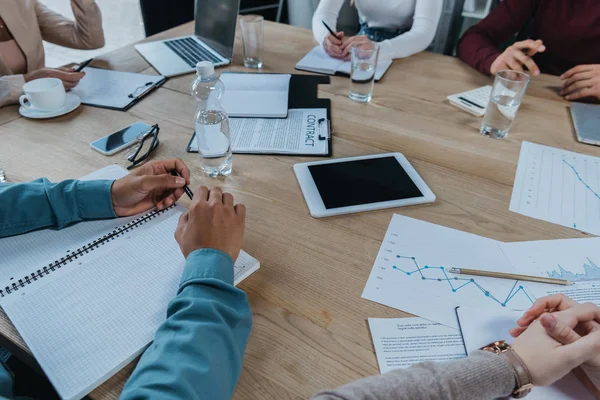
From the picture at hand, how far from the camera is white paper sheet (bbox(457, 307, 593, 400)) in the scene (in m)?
0.51

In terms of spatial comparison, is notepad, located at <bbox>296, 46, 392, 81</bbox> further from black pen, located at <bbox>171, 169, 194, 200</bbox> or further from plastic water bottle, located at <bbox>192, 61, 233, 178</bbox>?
black pen, located at <bbox>171, 169, 194, 200</bbox>

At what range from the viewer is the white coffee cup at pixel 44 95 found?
3.43 ft

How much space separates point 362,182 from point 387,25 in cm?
130

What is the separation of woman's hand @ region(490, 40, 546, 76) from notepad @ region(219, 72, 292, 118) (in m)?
0.67

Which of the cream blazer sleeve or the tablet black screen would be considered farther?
the cream blazer sleeve

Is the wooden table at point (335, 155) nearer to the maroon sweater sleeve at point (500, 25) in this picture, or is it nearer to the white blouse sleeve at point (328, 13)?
the maroon sweater sleeve at point (500, 25)

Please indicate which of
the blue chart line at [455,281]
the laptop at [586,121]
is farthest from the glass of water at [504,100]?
the blue chart line at [455,281]

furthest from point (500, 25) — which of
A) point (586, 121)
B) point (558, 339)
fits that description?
point (558, 339)

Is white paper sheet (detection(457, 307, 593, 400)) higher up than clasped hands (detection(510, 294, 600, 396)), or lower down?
lower down

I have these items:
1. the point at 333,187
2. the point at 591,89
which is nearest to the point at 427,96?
the point at 591,89

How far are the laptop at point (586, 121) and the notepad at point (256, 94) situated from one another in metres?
0.78

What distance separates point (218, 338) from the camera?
511 mm

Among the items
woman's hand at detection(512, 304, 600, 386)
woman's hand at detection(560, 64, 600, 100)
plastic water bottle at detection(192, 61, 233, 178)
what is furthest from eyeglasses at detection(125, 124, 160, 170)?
woman's hand at detection(560, 64, 600, 100)

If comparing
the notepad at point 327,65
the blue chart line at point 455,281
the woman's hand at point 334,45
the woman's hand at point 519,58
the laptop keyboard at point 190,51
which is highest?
the woman's hand at point 519,58
